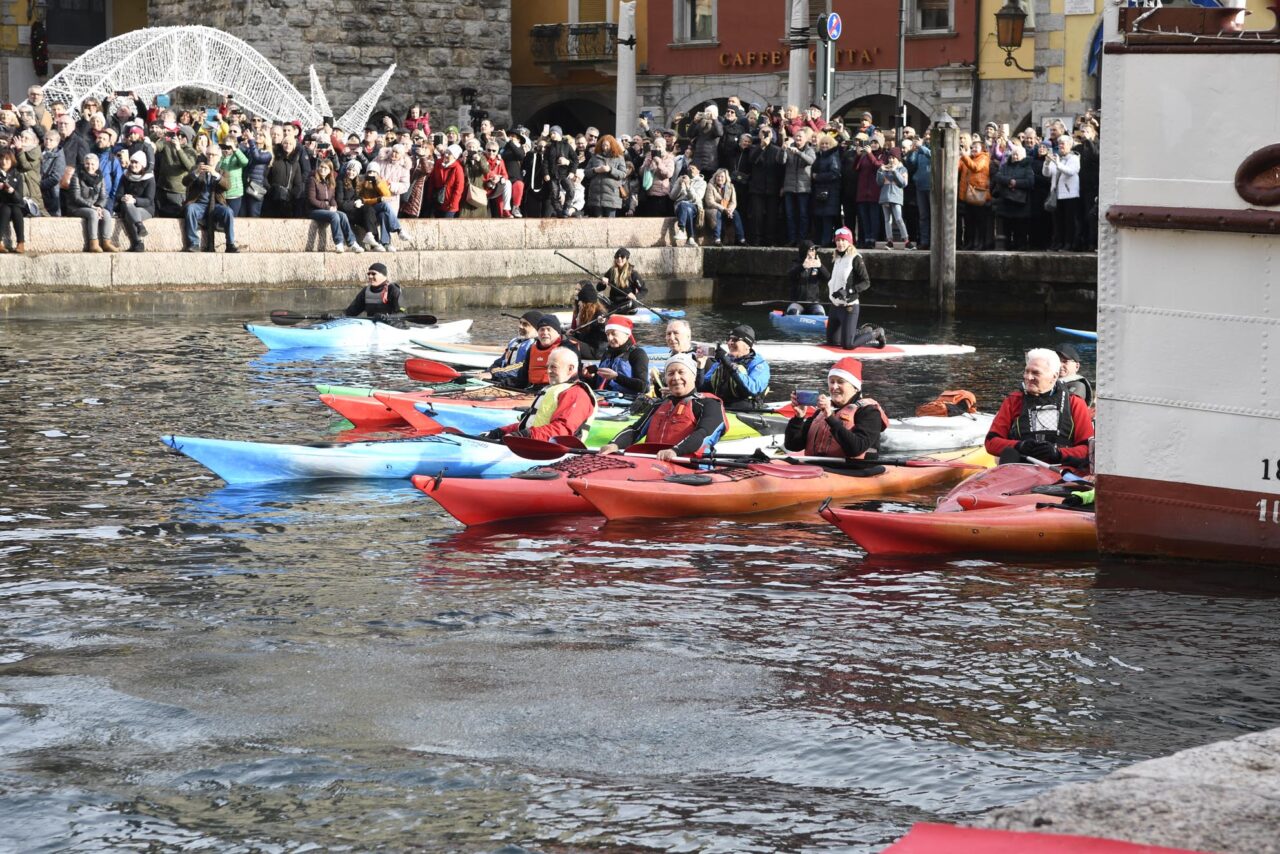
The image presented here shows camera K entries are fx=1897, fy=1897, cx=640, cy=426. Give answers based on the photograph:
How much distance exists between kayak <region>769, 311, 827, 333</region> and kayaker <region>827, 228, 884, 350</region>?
2.55 m

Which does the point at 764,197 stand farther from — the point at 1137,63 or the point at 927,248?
the point at 1137,63

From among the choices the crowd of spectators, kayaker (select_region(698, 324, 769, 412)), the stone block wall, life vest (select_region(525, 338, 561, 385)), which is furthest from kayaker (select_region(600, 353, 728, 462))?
the stone block wall

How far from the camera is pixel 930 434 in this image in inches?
559

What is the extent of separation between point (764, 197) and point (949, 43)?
9.04 meters

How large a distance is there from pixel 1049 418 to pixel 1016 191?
1349 cm

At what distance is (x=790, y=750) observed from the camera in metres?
7.12

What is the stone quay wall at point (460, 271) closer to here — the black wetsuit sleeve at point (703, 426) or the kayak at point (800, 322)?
the kayak at point (800, 322)

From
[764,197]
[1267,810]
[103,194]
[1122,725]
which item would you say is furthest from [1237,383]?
[764,197]

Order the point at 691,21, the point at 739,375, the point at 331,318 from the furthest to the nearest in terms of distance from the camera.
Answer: the point at 691,21
the point at 331,318
the point at 739,375

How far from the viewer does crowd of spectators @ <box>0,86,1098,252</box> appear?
880 inches

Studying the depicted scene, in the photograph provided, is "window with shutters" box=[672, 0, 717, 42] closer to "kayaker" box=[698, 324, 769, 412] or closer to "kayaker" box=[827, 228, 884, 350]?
"kayaker" box=[827, 228, 884, 350]

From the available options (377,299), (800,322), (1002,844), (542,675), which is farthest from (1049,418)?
(800,322)

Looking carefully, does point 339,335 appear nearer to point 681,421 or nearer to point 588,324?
point 588,324

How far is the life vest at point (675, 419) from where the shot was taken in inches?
488
